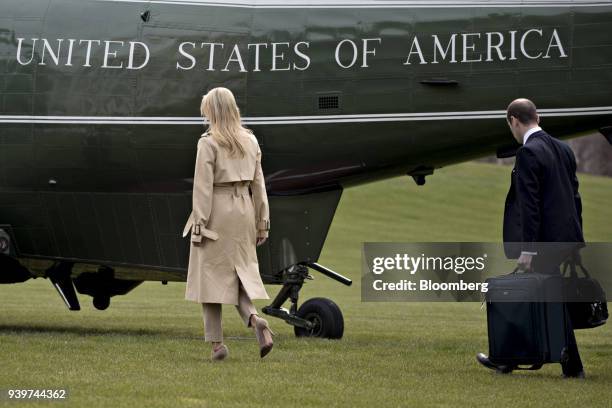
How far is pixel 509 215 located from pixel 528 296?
66cm

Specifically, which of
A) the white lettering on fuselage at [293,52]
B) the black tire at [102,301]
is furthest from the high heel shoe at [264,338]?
the black tire at [102,301]

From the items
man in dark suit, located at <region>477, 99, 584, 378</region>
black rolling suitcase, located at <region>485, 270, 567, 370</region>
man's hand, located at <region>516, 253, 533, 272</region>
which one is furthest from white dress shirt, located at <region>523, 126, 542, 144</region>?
black rolling suitcase, located at <region>485, 270, 567, 370</region>

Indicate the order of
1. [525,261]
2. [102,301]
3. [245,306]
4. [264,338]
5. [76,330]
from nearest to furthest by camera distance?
[525,261]
[264,338]
[245,306]
[76,330]
[102,301]

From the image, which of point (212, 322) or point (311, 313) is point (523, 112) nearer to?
point (212, 322)

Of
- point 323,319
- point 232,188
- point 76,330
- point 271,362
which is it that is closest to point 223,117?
point 232,188

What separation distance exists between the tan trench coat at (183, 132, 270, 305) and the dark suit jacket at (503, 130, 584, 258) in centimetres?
193

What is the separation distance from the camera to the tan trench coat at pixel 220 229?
9.08m

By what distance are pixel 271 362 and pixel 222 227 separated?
109 centimetres

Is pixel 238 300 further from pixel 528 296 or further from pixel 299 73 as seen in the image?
pixel 299 73

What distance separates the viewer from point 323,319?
11.7m

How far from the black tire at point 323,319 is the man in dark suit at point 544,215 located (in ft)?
10.2

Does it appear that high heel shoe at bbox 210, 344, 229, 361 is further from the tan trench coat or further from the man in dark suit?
the man in dark suit

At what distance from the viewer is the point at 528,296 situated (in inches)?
339

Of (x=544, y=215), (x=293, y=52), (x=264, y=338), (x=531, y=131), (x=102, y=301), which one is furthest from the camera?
(x=102, y=301)
